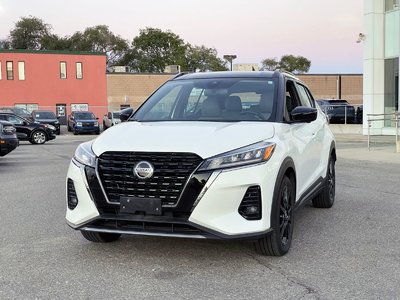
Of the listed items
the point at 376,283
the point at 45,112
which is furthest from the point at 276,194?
the point at 45,112

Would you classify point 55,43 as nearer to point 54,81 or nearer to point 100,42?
point 100,42

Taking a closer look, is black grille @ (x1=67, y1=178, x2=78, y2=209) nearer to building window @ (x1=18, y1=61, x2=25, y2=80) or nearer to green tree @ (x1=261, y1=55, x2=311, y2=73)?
building window @ (x1=18, y1=61, x2=25, y2=80)

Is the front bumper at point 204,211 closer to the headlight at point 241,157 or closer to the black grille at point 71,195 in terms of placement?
the headlight at point 241,157

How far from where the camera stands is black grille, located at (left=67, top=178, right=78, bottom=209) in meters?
4.67

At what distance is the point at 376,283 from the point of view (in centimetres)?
414

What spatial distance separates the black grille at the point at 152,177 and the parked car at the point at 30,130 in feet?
64.6

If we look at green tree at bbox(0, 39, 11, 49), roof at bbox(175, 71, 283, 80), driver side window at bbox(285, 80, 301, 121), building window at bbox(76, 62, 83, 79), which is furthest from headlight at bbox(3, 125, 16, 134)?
green tree at bbox(0, 39, 11, 49)

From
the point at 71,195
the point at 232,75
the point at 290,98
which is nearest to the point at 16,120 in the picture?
the point at 232,75

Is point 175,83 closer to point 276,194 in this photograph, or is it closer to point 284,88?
point 284,88

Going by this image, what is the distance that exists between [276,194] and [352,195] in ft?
14.0

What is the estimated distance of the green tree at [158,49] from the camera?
3012 inches

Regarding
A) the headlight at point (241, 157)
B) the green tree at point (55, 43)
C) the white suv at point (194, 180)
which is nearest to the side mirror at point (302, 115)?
the white suv at point (194, 180)

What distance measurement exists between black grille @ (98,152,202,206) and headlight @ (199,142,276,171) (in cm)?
11

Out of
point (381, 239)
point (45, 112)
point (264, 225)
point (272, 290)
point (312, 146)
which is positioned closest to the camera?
point (272, 290)
